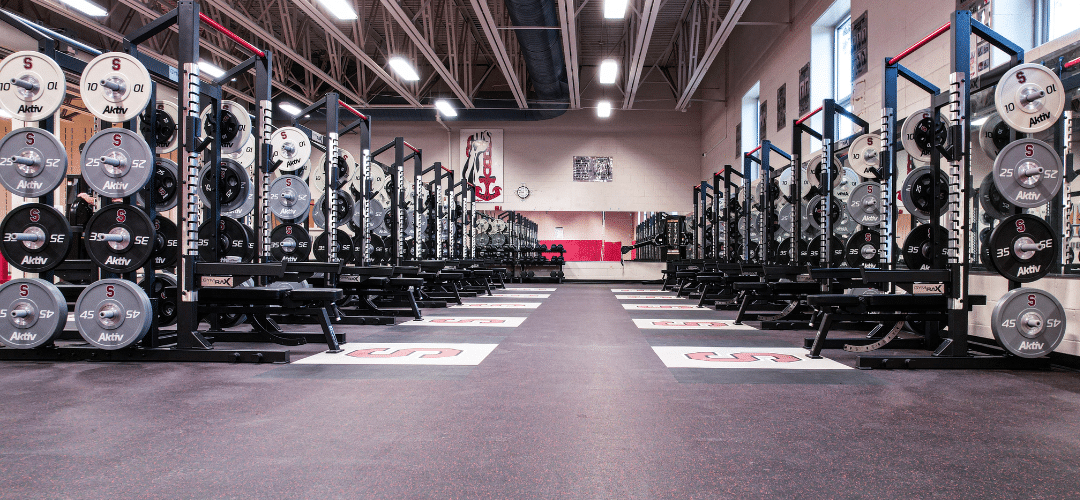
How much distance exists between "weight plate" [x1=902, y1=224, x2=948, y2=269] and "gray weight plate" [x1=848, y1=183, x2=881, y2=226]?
104 centimetres

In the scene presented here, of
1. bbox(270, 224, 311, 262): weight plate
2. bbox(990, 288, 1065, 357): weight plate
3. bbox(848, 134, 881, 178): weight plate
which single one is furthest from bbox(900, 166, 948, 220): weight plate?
bbox(270, 224, 311, 262): weight plate

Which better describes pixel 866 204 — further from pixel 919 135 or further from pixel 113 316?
pixel 113 316

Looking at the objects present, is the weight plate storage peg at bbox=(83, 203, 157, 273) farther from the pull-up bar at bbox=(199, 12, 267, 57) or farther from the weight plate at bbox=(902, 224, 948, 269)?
the weight plate at bbox=(902, 224, 948, 269)

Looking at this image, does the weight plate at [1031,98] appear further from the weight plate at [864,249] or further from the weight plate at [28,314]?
the weight plate at [28,314]

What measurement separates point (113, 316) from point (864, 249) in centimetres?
566

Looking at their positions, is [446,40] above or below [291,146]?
above

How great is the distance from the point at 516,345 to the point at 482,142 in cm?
1286

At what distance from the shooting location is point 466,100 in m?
13.7

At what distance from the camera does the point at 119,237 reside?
134 inches

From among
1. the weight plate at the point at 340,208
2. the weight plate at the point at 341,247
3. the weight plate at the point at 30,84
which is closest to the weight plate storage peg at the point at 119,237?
the weight plate at the point at 30,84

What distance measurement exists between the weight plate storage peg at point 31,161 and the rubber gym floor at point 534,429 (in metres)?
1.02

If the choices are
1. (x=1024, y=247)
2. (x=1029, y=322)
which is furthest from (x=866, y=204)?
(x=1029, y=322)

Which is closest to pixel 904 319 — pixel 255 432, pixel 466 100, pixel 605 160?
pixel 255 432

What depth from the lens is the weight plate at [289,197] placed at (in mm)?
5711
